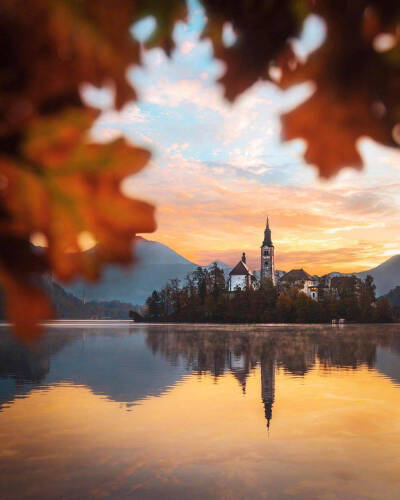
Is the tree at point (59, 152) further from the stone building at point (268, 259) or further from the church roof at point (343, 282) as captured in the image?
the stone building at point (268, 259)

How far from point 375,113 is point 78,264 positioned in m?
0.42

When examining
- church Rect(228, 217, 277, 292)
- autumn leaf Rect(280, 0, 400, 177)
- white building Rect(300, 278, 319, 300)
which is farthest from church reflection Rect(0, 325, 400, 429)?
church Rect(228, 217, 277, 292)

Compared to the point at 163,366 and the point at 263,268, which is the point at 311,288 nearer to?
the point at 263,268

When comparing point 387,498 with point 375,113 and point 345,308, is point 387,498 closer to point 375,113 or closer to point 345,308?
point 375,113

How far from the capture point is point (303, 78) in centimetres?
62

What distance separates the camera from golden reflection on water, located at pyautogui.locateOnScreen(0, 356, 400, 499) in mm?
6684

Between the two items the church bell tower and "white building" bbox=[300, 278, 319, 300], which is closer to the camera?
"white building" bbox=[300, 278, 319, 300]

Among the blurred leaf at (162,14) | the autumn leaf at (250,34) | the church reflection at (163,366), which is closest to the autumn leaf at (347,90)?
the autumn leaf at (250,34)

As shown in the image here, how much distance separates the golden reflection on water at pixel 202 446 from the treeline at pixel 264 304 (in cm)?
5778

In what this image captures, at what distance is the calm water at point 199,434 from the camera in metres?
6.74

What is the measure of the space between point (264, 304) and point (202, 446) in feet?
209

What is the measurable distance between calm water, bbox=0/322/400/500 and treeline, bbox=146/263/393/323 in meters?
53.4

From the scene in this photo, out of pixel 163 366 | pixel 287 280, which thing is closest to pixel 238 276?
pixel 287 280

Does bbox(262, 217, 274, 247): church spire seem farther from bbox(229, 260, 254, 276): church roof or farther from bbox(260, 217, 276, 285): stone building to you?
bbox(229, 260, 254, 276): church roof
